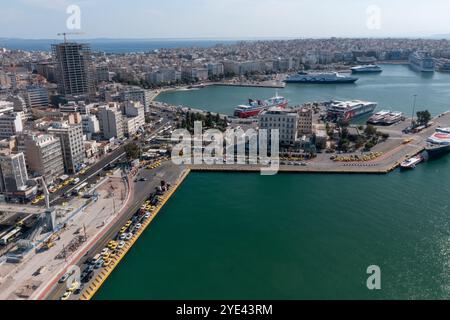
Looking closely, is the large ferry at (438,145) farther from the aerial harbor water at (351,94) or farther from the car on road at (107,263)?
the car on road at (107,263)

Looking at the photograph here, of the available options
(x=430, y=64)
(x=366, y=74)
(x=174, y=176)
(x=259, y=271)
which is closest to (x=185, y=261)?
(x=259, y=271)

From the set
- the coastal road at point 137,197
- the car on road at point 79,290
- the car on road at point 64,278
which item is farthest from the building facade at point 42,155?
the car on road at point 79,290

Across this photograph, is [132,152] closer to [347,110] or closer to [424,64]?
[347,110]

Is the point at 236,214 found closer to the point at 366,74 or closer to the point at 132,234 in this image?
the point at 132,234

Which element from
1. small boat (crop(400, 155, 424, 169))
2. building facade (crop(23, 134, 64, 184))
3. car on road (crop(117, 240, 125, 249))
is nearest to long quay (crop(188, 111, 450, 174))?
small boat (crop(400, 155, 424, 169))

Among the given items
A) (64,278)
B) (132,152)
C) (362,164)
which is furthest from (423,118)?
(64,278)
